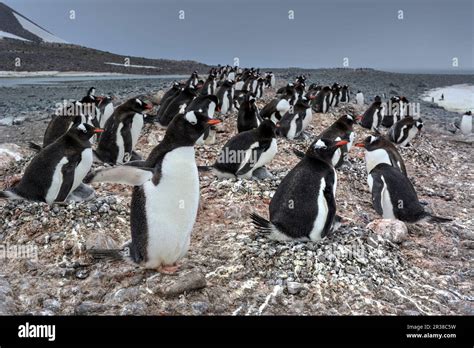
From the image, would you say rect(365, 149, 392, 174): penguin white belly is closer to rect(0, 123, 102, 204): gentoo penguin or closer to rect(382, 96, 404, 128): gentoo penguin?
rect(0, 123, 102, 204): gentoo penguin

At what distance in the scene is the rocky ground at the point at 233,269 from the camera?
132 inches

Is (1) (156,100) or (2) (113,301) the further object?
(1) (156,100)

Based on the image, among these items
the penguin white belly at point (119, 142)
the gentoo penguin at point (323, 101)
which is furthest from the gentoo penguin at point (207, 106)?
the gentoo penguin at point (323, 101)

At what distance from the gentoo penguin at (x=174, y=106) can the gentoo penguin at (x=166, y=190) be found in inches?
197

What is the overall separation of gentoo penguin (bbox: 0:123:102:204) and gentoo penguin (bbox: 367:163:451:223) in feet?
10.3

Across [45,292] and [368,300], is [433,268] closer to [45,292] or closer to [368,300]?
[368,300]

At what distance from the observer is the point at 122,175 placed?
319 cm

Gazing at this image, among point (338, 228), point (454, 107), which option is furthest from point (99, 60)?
point (338, 228)

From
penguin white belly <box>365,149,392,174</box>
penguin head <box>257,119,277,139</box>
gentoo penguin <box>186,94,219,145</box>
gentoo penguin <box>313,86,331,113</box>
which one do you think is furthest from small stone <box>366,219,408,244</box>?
gentoo penguin <box>313,86,331,113</box>

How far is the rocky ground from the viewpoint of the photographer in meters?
3.34

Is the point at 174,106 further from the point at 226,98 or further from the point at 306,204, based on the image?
the point at 306,204

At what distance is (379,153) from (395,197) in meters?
1.05

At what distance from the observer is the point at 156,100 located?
12.4 meters
